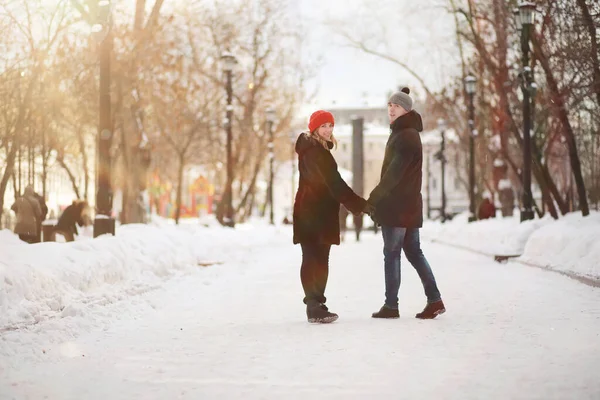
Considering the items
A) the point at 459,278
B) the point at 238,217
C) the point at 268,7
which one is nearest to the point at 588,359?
the point at 459,278

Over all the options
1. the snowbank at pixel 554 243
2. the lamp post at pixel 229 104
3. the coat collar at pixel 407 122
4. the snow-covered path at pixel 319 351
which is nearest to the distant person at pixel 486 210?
the lamp post at pixel 229 104

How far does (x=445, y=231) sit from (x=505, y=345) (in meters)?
28.0

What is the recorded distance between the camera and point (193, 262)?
17.2 meters

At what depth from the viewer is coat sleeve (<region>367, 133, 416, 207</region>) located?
8.53 metres

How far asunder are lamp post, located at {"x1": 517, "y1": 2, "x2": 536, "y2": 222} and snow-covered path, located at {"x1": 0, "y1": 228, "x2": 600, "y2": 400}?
9.44 m

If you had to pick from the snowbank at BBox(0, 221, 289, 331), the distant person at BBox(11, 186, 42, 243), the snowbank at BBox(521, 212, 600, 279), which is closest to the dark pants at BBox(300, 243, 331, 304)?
the snowbank at BBox(0, 221, 289, 331)

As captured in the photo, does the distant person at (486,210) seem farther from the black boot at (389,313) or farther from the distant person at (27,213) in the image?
the black boot at (389,313)

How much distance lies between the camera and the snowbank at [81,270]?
8477 mm

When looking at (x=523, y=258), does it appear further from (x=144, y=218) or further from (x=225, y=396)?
(x=144, y=218)

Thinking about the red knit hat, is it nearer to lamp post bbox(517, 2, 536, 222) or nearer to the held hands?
the held hands

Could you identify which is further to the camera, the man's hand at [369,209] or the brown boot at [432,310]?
the brown boot at [432,310]

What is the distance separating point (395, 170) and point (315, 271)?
4.00ft

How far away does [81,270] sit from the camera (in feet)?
34.7

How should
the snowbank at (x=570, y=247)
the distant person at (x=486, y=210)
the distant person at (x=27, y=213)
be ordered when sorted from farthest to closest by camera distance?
1. the distant person at (x=486, y=210)
2. the distant person at (x=27, y=213)
3. the snowbank at (x=570, y=247)
